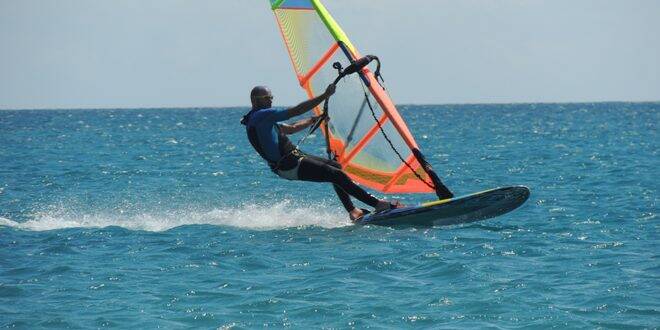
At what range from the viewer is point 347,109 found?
43.4 ft

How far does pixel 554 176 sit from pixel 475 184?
9.58 ft

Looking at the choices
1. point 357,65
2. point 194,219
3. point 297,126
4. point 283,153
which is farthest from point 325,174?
point 194,219

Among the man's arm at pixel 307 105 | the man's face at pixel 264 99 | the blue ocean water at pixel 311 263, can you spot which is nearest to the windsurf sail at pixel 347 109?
the blue ocean water at pixel 311 263

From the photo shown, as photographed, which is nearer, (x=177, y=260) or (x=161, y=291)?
(x=161, y=291)

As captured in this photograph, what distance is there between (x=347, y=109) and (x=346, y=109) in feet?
0.05

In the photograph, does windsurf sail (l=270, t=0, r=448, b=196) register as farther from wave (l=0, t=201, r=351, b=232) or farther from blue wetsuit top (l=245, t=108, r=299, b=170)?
blue wetsuit top (l=245, t=108, r=299, b=170)

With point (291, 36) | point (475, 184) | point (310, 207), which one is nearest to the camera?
point (291, 36)

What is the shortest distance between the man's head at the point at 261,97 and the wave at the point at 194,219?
1.94 meters

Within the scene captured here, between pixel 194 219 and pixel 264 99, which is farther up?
pixel 264 99

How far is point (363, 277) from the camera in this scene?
31.6ft

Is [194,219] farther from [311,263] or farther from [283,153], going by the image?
[311,263]

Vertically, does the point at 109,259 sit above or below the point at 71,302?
below

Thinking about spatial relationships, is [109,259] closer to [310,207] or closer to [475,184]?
[310,207]

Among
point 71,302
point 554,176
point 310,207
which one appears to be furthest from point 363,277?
point 554,176
